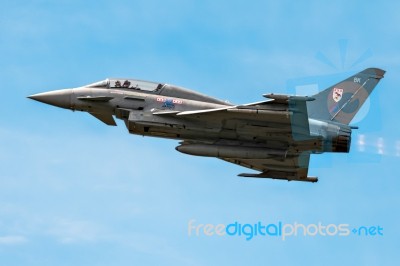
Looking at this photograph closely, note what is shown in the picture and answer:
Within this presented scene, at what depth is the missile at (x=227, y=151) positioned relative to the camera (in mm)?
30594

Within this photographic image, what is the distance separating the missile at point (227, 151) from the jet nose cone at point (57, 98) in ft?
14.2

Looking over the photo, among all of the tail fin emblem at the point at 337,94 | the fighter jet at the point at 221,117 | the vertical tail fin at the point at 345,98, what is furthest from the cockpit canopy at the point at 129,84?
the tail fin emblem at the point at 337,94

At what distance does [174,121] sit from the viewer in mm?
30609

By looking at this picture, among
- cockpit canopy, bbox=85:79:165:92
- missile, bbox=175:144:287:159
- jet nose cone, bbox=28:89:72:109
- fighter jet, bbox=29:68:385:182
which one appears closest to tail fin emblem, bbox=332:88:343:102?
fighter jet, bbox=29:68:385:182

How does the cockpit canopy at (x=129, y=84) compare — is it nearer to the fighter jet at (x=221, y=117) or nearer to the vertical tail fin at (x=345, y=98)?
the fighter jet at (x=221, y=117)

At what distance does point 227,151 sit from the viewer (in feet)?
101

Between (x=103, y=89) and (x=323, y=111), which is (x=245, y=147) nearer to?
(x=323, y=111)

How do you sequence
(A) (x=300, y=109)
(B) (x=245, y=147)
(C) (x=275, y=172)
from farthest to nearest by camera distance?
(C) (x=275, y=172) → (B) (x=245, y=147) → (A) (x=300, y=109)

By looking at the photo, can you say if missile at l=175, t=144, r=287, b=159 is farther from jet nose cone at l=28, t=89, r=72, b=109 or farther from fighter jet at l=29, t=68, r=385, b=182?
jet nose cone at l=28, t=89, r=72, b=109

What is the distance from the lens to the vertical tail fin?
31.8 metres

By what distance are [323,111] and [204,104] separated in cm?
435

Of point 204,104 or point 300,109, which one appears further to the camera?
point 204,104

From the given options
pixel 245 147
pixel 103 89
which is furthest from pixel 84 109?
pixel 245 147

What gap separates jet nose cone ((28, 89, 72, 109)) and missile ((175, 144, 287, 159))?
4.32 m
